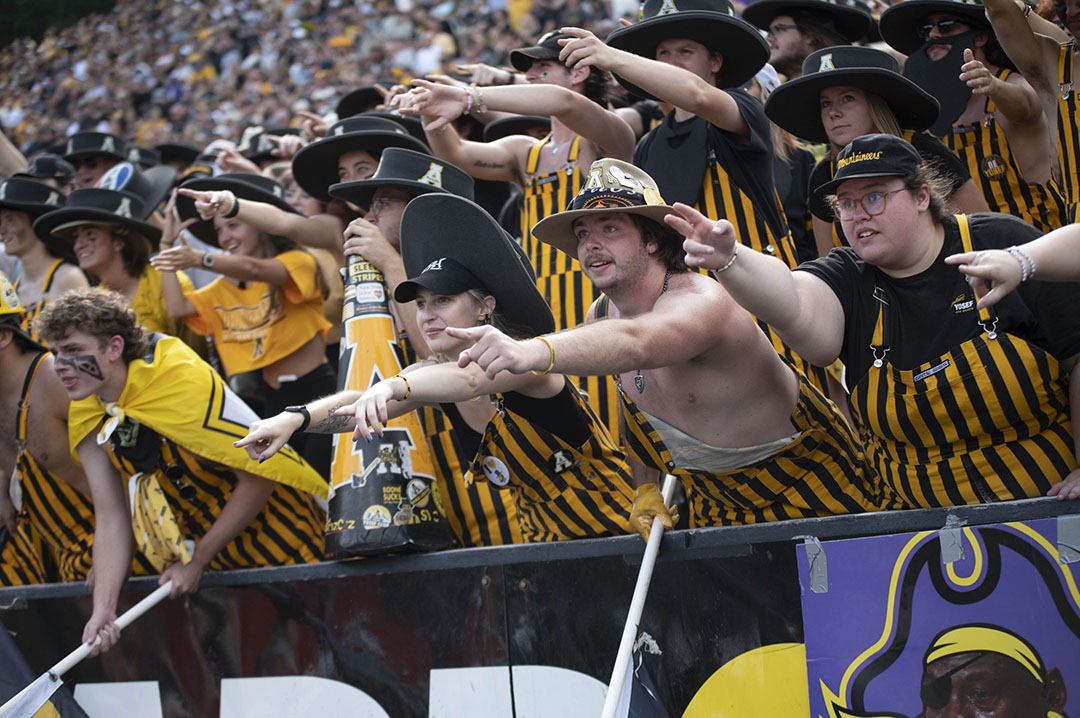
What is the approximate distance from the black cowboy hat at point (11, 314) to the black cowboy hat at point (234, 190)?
1.05 m

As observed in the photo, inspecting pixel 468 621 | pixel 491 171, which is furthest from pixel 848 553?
pixel 491 171

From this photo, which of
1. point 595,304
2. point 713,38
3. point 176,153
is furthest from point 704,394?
point 176,153

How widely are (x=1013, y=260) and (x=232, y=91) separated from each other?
44.2 feet

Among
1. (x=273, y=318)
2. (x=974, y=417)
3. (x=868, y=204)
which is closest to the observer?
(x=974, y=417)

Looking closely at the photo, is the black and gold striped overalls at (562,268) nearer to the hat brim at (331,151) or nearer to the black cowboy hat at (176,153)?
the hat brim at (331,151)

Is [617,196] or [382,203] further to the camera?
[382,203]

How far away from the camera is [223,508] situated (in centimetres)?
492

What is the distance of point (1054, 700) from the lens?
293cm

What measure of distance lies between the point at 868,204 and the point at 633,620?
1378 millimetres

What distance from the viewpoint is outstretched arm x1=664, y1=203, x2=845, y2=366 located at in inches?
117

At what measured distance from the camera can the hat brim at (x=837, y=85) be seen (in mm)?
4066

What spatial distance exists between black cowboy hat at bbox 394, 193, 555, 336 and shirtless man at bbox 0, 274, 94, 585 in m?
2.22

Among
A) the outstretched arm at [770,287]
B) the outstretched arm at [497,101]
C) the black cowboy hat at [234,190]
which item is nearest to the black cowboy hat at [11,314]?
the black cowboy hat at [234,190]

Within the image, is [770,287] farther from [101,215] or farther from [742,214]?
[101,215]
